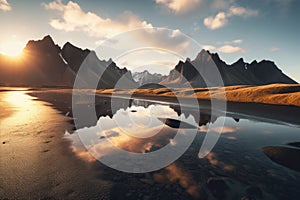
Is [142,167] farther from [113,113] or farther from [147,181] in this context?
[113,113]

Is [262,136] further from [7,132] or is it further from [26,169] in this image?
[7,132]

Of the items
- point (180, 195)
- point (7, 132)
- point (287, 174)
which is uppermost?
point (287, 174)


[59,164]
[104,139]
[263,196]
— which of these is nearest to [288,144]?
[263,196]

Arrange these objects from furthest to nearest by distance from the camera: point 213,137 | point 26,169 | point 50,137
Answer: point 213,137 < point 50,137 < point 26,169

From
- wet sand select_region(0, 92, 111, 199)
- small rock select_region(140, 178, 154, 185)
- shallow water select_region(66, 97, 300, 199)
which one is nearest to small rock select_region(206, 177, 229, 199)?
shallow water select_region(66, 97, 300, 199)

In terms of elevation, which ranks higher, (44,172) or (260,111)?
(260,111)

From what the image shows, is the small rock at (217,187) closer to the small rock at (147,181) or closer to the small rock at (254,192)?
the small rock at (254,192)

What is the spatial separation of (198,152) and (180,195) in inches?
297

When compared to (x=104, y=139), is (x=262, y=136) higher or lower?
higher

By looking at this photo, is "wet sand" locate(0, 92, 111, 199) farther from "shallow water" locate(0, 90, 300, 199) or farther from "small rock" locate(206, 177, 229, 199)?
"small rock" locate(206, 177, 229, 199)

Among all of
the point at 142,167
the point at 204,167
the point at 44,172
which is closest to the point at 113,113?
the point at 142,167

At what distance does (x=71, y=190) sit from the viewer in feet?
30.6

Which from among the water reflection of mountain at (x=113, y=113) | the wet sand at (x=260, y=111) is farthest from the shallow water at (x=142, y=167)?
the wet sand at (x=260, y=111)

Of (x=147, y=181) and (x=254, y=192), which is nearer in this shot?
(x=254, y=192)
